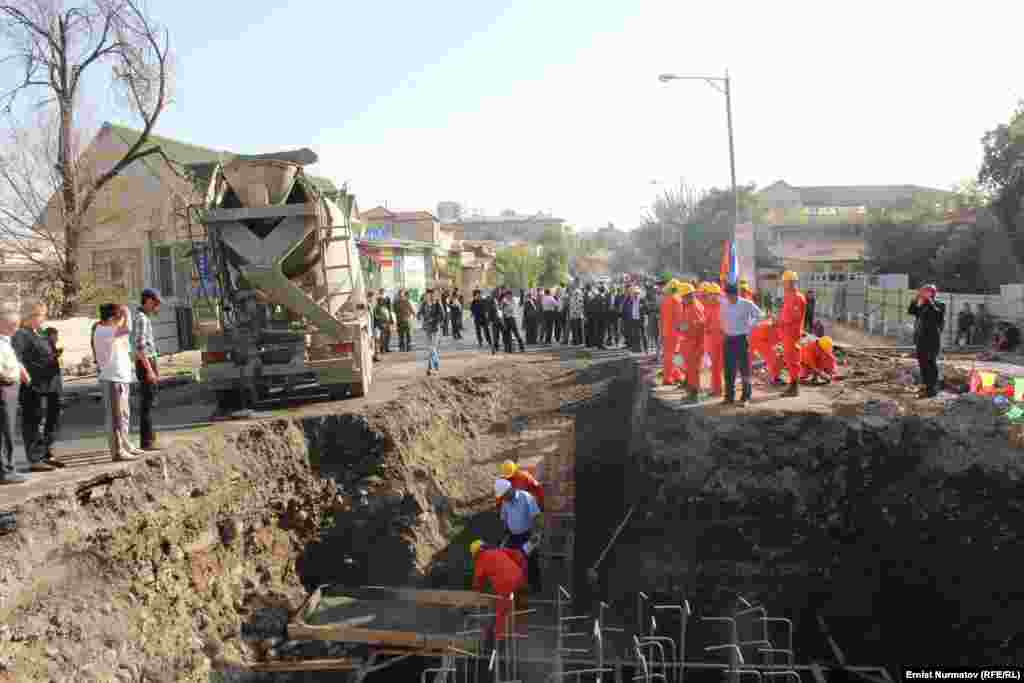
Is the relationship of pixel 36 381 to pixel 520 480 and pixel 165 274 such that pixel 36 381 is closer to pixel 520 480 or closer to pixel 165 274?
pixel 520 480

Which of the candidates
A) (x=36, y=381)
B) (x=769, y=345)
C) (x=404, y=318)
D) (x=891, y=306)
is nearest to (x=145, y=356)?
(x=36, y=381)

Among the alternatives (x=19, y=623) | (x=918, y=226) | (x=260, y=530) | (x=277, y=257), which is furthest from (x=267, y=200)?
(x=918, y=226)

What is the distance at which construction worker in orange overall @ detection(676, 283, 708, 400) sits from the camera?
952cm

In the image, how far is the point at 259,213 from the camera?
381 inches

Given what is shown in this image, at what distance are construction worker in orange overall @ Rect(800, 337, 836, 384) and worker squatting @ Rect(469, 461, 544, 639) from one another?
5024mm

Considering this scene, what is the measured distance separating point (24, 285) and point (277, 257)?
13880 mm

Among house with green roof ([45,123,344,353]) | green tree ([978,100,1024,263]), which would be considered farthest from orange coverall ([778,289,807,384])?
green tree ([978,100,1024,263])

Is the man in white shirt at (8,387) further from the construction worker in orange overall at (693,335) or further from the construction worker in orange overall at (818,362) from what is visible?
the construction worker in orange overall at (818,362)

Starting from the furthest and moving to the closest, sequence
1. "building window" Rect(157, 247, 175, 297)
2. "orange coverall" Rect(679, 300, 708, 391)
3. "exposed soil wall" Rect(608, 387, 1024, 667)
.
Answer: "building window" Rect(157, 247, 175, 297)
"orange coverall" Rect(679, 300, 708, 391)
"exposed soil wall" Rect(608, 387, 1024, 667)

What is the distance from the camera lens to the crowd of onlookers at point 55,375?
659 centimetres

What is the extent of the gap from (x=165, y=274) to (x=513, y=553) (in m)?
21.0

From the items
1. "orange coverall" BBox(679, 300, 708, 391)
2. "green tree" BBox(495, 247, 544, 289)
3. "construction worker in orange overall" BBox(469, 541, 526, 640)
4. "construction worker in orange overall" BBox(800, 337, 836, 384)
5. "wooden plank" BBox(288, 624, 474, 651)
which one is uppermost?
"green tree" BBox(495, 247, 544, 289)

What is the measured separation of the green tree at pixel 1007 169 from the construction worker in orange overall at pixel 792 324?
948 inches

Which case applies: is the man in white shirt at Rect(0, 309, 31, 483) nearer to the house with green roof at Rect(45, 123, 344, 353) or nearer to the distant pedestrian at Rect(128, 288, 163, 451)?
the distant pedestrian at Rect(128, 288, 163, 451)
